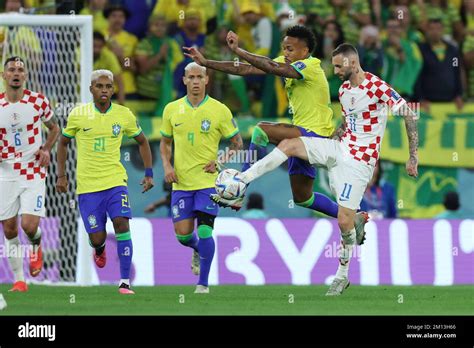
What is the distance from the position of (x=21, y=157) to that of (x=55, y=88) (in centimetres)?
233

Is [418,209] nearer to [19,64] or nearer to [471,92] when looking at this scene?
[471,92]

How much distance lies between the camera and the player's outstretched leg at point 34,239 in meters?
15.5

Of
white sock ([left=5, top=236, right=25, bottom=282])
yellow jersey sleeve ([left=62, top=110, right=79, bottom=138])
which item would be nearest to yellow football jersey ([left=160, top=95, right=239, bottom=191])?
yellow jersey sleeve ([left=62, top=110, right=79, bottom=138])

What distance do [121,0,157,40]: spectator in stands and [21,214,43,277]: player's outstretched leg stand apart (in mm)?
4628

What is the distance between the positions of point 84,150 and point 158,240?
288cm

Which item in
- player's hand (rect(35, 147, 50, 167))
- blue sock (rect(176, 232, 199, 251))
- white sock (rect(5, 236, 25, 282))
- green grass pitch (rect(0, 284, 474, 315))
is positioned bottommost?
green grass pitch (rect(0, 284, 474, 315))

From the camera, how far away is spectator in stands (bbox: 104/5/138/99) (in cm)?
1950

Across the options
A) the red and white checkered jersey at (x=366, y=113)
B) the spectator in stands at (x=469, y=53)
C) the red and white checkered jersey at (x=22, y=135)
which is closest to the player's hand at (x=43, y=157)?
the red and white checkered jersey at (x=22, y=135)

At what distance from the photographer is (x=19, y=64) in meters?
15.0

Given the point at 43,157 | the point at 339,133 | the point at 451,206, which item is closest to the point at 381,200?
the point at 451,206

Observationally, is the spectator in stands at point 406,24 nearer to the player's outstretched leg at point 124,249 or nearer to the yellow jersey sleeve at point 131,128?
the yellow jersey sleeve at point 131,128

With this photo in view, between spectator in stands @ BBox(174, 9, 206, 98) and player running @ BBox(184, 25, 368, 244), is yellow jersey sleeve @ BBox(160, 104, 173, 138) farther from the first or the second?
spectator in stands @ BBox(174, 9, 206, 98)

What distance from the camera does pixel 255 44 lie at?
784 inches
